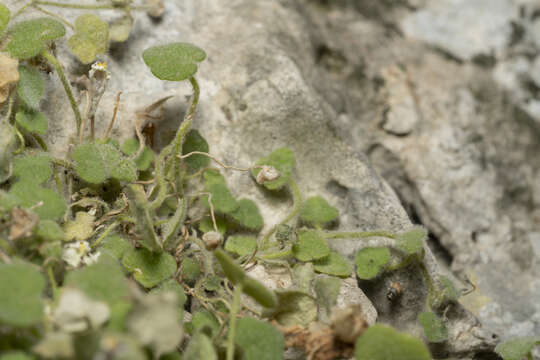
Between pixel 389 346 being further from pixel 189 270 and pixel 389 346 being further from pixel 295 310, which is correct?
pixel 189 270

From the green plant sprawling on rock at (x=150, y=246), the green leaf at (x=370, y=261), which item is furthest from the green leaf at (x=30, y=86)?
the green leaf at (x=370, y=261)

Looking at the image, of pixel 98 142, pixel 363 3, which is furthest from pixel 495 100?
pixel 98 142

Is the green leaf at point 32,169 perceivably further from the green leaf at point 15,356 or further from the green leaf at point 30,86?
the green leaf at point 15,356

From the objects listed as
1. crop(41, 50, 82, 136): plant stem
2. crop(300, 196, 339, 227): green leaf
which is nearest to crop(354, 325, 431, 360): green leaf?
crop(300, 196, 339, 227): green leaf

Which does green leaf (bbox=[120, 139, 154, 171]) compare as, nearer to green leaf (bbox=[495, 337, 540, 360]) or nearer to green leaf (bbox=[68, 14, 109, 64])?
green leaf (bbox=[68, 14, 109, 64])

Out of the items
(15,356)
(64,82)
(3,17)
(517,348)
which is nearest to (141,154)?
(64,82)

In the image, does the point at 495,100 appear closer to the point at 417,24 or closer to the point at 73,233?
the point at 417,24
